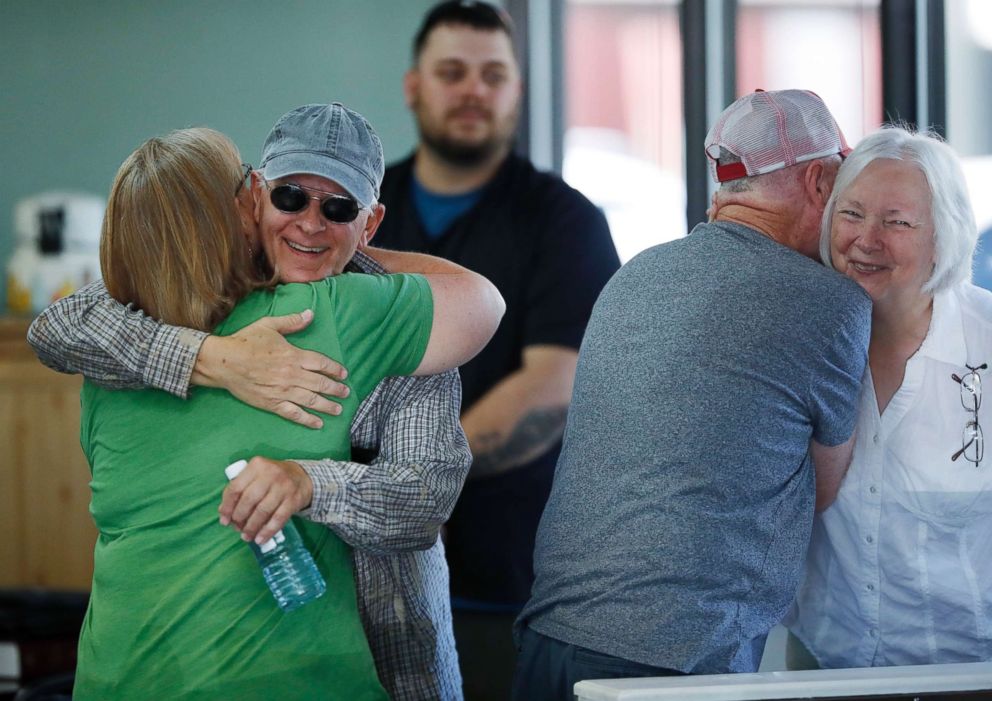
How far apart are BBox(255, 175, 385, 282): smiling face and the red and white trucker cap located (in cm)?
56

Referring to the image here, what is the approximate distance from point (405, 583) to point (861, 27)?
324 centimetres

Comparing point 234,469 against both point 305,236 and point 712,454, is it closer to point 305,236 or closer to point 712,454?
point 305,236

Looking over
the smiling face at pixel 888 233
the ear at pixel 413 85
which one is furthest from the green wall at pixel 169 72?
the smiling face at pixel 888 233

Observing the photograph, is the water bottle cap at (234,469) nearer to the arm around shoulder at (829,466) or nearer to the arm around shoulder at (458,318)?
the arm around shoulder at (458,318)

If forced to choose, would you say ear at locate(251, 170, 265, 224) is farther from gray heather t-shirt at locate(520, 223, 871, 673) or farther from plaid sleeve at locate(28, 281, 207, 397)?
gray heather t-shirt at locate(520, 223, 871, 673)

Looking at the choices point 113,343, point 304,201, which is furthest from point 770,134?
point 113,343

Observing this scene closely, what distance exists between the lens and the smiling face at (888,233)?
70.9 inches

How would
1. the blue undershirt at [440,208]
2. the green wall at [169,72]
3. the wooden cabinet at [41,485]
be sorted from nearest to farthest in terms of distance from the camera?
the blue undershirt at [440,208]
the wooden cabinet at [41,485]
the green wall at [169,72]

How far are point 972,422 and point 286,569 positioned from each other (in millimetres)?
1015

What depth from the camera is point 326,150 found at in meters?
1.61

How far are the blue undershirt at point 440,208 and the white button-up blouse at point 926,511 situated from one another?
1.43m

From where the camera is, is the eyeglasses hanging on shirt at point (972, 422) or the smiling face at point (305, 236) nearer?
the smiling face at point (305, 236)

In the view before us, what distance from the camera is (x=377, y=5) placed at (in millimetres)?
4375

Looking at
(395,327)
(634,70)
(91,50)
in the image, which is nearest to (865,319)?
(395,327)
